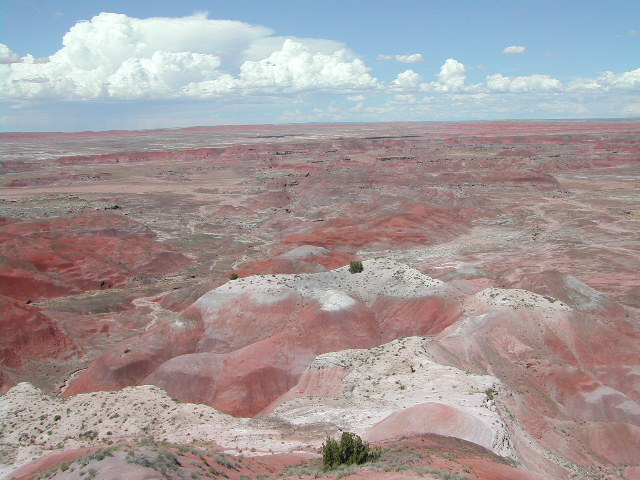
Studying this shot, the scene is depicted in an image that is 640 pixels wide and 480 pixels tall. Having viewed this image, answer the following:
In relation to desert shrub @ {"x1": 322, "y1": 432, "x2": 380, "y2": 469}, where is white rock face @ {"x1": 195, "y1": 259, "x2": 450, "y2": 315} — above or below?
below

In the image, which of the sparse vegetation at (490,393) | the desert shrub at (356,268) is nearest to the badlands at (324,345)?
the sparse vegetation at (490,393)

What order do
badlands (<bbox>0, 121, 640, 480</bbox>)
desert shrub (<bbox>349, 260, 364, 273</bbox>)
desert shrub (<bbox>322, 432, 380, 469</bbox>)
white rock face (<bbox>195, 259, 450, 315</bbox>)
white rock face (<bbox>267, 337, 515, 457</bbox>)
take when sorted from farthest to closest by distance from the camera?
desert shrub (<bbox>349, 260, 364, 273</bbox>) < white rock face (<bbox>195, 259, 450, 315</bbox>) < white rock face (<bbox>267, 337, 515, 457</bbox>) < badlands (<bbox>0, 121, 640, 480</bbox>) < desert shrub (<bbox>322, 432, 380, 469</bbox>)

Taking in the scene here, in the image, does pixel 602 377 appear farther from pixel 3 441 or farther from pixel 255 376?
pixel 3 441

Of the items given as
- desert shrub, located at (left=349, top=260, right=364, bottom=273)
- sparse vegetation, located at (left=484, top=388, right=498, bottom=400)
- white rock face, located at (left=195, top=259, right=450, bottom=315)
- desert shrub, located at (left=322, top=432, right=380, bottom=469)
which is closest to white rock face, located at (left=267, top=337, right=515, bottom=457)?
sparse vegetation, located at (left=484, top=388, right=498, bottom=400)

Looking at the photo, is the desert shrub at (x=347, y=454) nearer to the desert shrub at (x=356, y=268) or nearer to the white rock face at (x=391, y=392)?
the white rock face at (x=391, y=392)

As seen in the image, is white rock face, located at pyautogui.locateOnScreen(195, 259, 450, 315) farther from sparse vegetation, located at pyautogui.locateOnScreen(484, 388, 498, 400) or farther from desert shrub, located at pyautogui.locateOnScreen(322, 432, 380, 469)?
desert shrub, located at pyautogui.locateOnScreen(322, 432, 380, 469)

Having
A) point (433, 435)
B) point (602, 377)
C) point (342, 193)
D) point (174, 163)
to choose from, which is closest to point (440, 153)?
point (342, 193)
